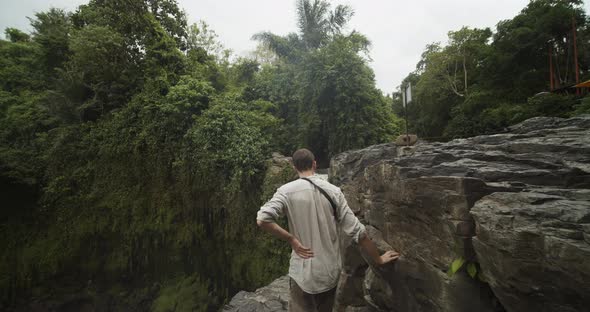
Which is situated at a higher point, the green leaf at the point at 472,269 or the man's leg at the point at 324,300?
the green leaf at the point at 472,269

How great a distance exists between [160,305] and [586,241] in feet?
34.7

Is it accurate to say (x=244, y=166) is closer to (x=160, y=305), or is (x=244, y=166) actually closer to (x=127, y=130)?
(x=127, y=130)

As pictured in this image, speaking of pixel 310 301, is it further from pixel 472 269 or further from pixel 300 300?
pixel 472 269

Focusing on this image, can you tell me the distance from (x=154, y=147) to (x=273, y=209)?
8342 millimetres

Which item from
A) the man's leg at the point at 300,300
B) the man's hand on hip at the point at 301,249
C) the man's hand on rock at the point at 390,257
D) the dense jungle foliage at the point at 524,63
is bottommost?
the man's leg at the point at 300,300

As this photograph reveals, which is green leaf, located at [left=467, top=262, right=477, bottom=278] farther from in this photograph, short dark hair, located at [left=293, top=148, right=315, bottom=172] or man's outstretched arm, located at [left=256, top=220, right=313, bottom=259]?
short dark hair, located at [left=293, top=148, right=315, bottom=172]

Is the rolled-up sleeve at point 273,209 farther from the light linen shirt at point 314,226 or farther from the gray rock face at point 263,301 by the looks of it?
the gray rock face at point 263,301

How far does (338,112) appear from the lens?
9.70 meters

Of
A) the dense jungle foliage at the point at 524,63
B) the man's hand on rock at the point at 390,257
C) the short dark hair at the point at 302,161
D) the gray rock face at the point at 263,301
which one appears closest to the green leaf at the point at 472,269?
the man's hand on rock at the point at 390,257

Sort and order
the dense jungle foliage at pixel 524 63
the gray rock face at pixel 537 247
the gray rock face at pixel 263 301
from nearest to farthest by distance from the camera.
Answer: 1. the gray rock face at pixel 537 247
2. the gray rock face at pixel 263 301
3. the dense jungle foliage at pixel 524 63

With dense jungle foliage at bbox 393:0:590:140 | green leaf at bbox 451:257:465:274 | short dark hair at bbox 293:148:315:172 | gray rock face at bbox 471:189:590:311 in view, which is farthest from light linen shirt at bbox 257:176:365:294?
dense jungle foliage at bbox 393:0:590:140

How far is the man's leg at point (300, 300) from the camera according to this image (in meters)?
1.74

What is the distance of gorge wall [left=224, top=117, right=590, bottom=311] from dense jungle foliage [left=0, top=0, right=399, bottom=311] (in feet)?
16.5

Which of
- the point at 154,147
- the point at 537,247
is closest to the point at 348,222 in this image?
the point at 537,247
